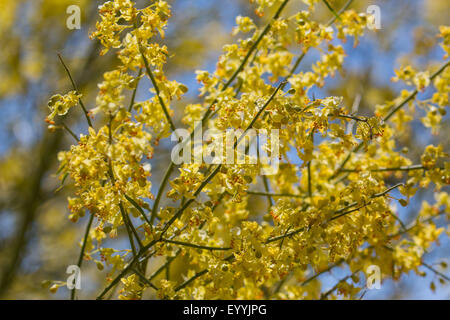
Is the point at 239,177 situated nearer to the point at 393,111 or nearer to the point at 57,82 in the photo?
the point at 393,111

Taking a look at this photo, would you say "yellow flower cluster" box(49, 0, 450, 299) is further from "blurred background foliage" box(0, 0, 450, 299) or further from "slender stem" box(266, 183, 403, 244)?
"blurred background foliage" box(0, 0, 450, 299)

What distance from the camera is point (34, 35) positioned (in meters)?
4.57

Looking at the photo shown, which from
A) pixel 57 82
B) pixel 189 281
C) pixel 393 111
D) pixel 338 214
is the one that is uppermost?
pixel 57 82

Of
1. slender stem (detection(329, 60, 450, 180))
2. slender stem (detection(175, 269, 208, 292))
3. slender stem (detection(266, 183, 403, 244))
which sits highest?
slender stem (detection(329, 60, 450, 180))

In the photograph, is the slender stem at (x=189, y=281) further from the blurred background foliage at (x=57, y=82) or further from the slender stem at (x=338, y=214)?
the blurred background foliage at (x=57, y=82)

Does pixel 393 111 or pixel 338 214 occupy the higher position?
pixel 393 111

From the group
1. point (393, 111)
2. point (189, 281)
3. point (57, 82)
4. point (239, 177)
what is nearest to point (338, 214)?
point (239, 177)

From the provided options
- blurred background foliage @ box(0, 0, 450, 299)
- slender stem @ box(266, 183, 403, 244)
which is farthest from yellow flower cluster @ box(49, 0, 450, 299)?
blurred background foliage @ box(0, 0, 450, 299)

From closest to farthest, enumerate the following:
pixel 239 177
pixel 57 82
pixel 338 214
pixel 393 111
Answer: pixel 239 177 → pixel 338 214 → pixel 393 111 → pixel 57 82

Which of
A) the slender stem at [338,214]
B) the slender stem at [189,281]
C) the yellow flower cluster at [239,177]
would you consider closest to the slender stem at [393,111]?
the yellow flower cluster at [239,177]

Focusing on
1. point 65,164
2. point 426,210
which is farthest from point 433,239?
point 65,164

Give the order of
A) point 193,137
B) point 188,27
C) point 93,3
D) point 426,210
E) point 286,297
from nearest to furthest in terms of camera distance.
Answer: point 193,137, point 286,297, point 426,210, point 93,3, point 188,27

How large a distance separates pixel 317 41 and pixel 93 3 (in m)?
3.19
